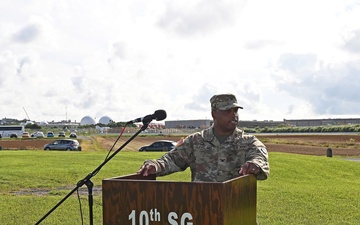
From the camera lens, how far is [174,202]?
11.3ft

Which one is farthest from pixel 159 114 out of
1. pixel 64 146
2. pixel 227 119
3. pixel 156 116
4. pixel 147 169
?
pixel 64 146

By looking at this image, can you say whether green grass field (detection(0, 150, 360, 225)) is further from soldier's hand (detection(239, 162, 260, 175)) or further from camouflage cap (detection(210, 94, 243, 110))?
soldier's hand (detection(239, 162, 260, 175))

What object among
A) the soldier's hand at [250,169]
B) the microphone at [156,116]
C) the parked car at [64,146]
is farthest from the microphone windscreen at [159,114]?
the parked car at [64,146]

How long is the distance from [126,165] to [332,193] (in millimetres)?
9414

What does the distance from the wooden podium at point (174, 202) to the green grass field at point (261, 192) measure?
22.4 ft

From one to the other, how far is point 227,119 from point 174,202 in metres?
1.28

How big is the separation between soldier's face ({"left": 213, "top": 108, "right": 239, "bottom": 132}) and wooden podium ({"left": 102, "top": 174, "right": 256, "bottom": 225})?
0.80 meters

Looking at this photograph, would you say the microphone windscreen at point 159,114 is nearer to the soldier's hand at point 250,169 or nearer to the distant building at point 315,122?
the soldier's hand at point 250,169

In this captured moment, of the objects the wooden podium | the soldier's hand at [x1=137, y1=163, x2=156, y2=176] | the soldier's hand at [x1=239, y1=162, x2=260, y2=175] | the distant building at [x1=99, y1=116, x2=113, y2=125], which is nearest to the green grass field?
the soldier's hand at [x1=137, y1=163, x2=156, y2=176]

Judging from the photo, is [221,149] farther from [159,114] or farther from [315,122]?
[315,122]

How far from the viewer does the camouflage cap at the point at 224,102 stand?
4.51 metres

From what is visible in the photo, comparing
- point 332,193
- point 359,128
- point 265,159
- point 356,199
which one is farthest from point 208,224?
point 359,128

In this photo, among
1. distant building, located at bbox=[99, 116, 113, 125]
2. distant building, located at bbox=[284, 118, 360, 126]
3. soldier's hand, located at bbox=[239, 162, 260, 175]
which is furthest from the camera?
distant building, located at bbox=[284, 118, 360, 126]

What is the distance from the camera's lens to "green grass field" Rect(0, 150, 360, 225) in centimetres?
1102
